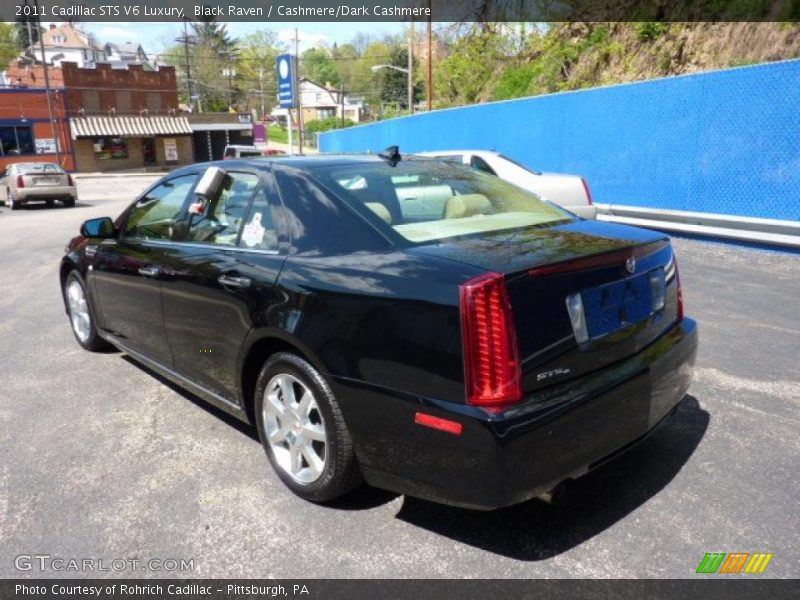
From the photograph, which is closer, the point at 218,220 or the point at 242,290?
the point at 242,290

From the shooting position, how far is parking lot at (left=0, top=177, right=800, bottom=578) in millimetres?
2547

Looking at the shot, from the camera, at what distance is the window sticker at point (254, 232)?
321 centimetres

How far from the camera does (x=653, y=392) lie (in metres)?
2.74

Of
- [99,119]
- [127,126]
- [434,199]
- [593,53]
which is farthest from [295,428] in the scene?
[127,126]

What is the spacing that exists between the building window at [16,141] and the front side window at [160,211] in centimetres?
4584

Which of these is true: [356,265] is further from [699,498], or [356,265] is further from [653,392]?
[699,498]

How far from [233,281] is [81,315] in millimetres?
2895

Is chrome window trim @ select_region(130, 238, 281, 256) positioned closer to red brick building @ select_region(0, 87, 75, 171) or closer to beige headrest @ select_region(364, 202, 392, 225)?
beige headrest @ select_region(364, 202, 392, 225)

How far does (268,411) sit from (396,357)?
1008 mm

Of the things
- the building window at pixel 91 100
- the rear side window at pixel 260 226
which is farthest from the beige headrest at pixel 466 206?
the building window at pixel 91 100

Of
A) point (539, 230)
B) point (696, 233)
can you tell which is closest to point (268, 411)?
point (539, 230)

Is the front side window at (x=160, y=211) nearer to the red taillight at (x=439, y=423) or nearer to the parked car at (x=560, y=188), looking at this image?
the red taillight at (x=439, y=423)

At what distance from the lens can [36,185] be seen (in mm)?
20281

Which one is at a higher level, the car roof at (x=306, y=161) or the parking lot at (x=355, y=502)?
the car roof at (x=306, y=161)
